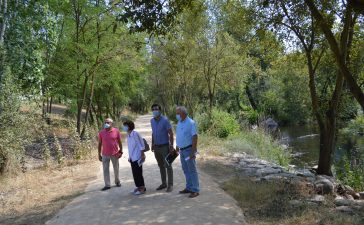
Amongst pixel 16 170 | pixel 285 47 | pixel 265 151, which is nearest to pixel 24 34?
pixel 16 170

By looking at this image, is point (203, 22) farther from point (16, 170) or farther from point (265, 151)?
point (16, 170)

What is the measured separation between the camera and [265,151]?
1933cm

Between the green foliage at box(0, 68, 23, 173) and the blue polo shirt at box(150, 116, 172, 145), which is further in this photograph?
the green foliage at box(0, 68, 23, 173)

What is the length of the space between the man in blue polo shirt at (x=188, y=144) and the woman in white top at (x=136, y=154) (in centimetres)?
93

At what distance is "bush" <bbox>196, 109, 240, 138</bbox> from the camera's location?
22344 mm

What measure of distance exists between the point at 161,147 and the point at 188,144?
0.80m

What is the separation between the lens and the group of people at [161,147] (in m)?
8.76

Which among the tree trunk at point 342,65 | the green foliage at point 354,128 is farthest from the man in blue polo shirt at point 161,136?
the green foliage at point 354,128

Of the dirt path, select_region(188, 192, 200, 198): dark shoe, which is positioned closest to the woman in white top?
the dirt path

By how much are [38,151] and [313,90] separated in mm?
13273

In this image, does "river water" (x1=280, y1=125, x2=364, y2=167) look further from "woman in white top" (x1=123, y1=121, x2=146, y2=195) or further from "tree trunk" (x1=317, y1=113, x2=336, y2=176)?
"woman in white top" (x1=123, y1=121, x2=146, y2=195)

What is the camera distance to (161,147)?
9266 mm

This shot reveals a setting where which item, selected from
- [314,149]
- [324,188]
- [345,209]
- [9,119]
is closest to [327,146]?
[324,188]

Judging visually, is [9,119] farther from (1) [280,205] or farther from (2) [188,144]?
(1) [280,205]
